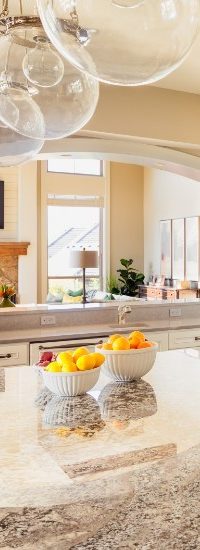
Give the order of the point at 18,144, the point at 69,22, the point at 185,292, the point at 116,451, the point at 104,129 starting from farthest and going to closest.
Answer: the point at 185,292 < the point at 104,129 < the point at 18,144 < the point at 116,451 < the point at 69,22

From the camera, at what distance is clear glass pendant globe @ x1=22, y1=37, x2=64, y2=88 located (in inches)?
55.1

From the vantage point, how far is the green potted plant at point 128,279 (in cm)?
1059

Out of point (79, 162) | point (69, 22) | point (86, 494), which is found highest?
point (79, 162)

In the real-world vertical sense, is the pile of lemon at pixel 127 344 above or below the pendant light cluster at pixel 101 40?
below

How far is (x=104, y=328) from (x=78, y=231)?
6.95 metres

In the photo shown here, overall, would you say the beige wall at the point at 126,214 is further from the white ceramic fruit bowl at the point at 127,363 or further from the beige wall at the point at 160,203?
the white ceramic fruit bowl at the point at 127,363

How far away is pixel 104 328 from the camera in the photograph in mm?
3900

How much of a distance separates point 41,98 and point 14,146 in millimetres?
282

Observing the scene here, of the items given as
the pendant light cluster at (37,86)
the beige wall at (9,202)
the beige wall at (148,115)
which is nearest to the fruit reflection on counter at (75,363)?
the pendant light cluster at (37,86)

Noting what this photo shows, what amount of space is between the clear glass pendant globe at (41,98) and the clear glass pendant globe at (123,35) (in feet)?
1.62

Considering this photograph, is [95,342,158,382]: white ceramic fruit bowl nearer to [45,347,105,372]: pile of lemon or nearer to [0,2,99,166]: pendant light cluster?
[45,347,105,372]: pile of lemon

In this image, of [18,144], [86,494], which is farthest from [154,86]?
[86,494]

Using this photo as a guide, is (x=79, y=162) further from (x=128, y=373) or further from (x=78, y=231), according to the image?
(x=128, y=373)

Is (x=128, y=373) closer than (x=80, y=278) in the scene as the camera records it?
Yes
